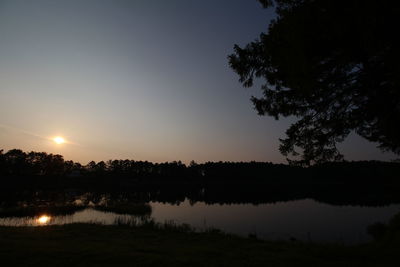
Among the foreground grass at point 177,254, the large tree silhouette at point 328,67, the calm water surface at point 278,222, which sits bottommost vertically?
the calm water surface at point 278,222

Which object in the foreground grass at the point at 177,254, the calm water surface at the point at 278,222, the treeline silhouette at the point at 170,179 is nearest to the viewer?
the foreground grass at the point at 177,254

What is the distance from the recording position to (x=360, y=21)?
7262 millimetres

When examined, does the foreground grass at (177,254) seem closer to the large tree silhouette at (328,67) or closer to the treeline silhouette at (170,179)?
the large tree silhouette at (328,67)

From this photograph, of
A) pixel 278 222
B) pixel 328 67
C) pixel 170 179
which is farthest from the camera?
pixel 170 179

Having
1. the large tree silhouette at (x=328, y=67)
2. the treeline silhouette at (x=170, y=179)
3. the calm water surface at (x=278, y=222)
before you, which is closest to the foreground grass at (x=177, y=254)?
the large tree silhouette at (x=328, y=67)

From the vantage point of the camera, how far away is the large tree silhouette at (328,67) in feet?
25.8

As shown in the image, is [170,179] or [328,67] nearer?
[328,67]

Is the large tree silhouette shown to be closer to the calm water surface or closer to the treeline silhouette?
the calm water surface

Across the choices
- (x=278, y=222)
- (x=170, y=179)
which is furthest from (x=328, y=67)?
(x=170, y=179)

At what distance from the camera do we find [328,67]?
424 inches

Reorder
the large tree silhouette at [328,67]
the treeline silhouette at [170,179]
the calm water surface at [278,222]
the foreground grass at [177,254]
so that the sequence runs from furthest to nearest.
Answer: the treeline silhouette at [170,179]
the calm water surface at [278,222]
the foreground grass at [177,254]
the large tree silhouette at [328,67]

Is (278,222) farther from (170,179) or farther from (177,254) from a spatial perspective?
(170,179)

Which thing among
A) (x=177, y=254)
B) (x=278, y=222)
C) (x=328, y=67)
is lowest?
(x=278, y=222)

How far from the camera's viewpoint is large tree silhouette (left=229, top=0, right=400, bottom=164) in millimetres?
7855
